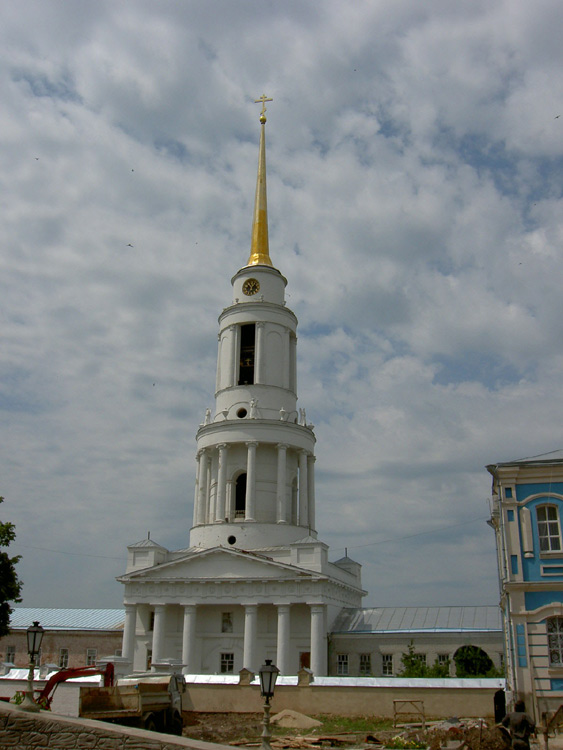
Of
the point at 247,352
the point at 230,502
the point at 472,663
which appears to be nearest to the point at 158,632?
the point at 230,502

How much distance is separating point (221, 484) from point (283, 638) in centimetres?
988

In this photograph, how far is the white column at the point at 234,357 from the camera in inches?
1810

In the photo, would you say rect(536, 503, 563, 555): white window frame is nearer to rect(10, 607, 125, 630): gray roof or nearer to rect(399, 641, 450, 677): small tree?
rect(399, 641, 450, 677): small tree

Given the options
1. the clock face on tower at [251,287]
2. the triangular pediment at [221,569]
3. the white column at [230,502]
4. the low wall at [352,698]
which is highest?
the clock face on tower at [251,287]

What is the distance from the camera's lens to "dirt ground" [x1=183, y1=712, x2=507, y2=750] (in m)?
17.2

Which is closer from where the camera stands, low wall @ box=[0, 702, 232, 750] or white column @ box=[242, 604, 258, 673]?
low wall @ box=[0, 702, 232, 750]

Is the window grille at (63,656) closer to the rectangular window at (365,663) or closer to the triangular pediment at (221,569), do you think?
the triangular pediment at (221,569)

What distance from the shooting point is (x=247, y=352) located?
47.4 m

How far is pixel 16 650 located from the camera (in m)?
47.3

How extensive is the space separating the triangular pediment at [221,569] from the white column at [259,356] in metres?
11.2

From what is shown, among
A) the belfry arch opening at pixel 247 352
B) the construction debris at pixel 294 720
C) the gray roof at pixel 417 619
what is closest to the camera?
the construction debris at pixel 294 720

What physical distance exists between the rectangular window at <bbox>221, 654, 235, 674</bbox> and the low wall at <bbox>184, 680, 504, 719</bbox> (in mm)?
12018

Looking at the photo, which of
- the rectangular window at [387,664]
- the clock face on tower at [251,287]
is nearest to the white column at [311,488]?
the rectangular window at [387,664]

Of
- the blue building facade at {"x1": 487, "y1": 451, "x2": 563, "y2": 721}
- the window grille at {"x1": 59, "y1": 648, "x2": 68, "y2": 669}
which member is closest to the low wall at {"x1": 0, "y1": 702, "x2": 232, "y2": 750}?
the blue building facade at {"x1": 487, "y1": 451, "x2": 563, "y2": 721}
